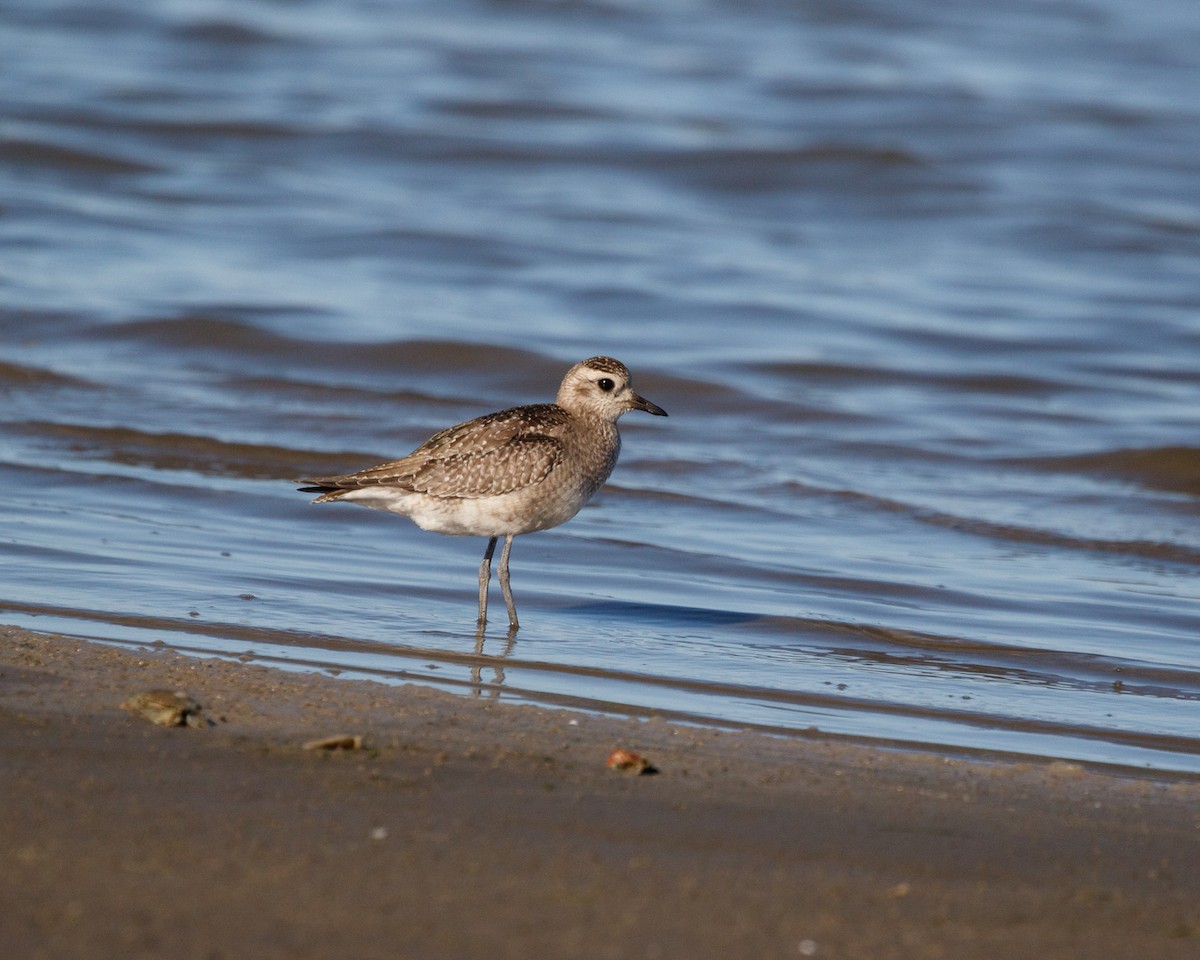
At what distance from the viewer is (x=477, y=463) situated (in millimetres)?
8344

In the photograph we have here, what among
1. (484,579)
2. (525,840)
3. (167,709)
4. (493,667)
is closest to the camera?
(525,840)

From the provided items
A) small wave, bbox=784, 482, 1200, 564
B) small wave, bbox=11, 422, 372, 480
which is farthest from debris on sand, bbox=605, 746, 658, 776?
small wave, bbox=11, 422, 372, 480

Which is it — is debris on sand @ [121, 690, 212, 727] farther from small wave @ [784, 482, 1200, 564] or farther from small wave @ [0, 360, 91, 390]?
small wave @ [0, 360, 91, 390]

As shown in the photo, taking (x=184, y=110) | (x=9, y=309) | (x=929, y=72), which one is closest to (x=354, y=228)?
(x=9, y=309)

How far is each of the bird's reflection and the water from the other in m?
0.06

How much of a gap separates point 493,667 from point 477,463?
153cm

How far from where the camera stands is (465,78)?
29.6m

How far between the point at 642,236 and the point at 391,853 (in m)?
16.8

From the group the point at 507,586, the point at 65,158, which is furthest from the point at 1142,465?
the point at 65,158

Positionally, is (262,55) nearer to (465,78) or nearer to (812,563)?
(465,78)

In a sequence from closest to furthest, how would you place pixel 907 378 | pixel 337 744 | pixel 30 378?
pixel 337 744, pixel 30 378, pixel 907 378

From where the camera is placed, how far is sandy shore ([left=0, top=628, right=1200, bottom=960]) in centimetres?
419

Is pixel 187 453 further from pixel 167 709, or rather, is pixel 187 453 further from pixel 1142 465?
pixel 1142 465

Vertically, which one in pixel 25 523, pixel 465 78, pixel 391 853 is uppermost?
pixel 465 78
